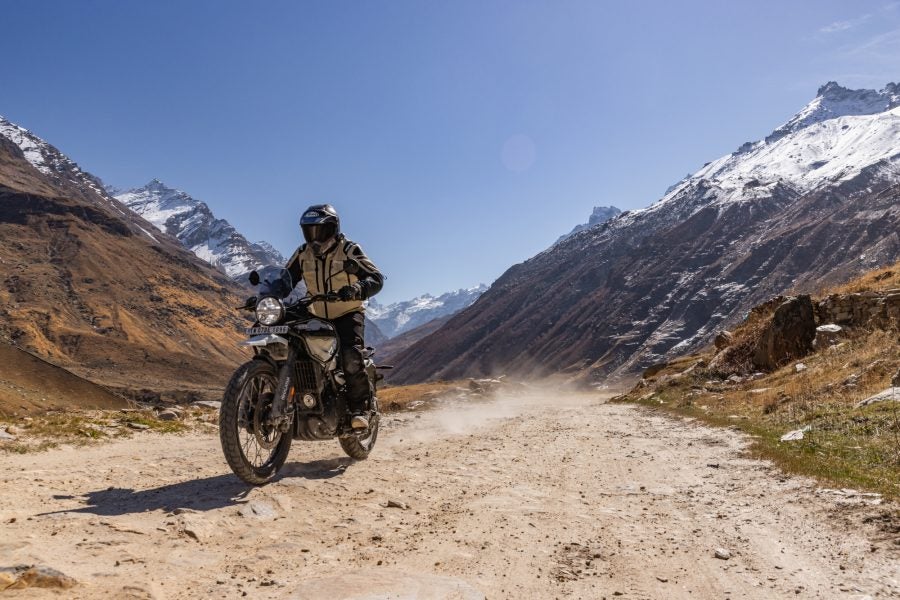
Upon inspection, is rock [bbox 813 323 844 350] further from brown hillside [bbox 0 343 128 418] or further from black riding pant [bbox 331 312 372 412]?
brown hillside [bbox 0 343 128 418]

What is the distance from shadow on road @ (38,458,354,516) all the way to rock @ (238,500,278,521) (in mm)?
208

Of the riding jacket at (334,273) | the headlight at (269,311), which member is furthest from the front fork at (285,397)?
the riding jacket at (334,273)

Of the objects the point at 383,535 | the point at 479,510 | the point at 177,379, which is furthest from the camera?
the point at 177,379

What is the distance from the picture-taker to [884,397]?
36.2 ft

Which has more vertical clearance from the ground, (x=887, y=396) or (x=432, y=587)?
(x=887, y=396)

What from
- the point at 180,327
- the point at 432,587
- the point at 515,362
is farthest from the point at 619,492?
the point at 180,327

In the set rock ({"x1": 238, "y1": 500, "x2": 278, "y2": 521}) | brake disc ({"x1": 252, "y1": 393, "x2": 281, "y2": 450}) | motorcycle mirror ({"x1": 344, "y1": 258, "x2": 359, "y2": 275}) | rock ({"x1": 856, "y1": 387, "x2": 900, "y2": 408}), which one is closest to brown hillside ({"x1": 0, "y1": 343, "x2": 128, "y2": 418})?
brake disc ({"x1": 252, "y1": 393, "x2": 281, "y2": 450})

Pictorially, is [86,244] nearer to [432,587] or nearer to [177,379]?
[177,379]

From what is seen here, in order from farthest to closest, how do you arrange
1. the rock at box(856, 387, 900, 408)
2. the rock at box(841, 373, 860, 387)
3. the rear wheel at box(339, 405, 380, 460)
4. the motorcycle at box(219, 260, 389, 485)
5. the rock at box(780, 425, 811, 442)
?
the rock at box(841, 373, 860, 387) < the rock at box(856, 387, 900, 408) < the rock at box(780, 425, 811, 442) < the rear wheel at box(339, 405, 380, 460) < the motorcycle at box(219, 260, 389, 485)

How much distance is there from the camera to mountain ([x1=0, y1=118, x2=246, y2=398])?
403ft

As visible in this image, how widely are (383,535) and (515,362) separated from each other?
573 feet

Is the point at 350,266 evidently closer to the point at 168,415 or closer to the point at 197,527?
the point at 197,527

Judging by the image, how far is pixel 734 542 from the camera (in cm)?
483

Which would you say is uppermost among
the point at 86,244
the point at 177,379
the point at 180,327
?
the point at 86,244
